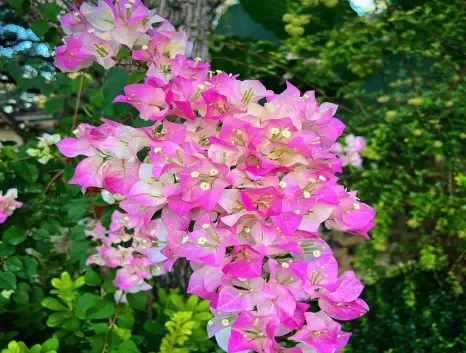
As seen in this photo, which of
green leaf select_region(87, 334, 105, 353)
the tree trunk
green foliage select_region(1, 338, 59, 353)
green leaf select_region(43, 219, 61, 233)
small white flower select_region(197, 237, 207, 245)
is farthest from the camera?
the tree trunk

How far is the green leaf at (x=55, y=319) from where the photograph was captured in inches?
57.2

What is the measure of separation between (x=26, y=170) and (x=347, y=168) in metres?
1.80

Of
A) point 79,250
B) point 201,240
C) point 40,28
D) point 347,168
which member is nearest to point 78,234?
point 79,250

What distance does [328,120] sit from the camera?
82 centimetres

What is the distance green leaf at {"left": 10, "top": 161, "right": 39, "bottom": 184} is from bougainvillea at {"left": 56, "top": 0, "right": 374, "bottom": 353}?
0.85m

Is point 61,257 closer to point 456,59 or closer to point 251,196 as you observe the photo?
point 251,196

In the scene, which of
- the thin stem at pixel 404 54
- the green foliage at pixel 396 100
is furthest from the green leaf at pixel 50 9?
the thin stem at pixel 404 54

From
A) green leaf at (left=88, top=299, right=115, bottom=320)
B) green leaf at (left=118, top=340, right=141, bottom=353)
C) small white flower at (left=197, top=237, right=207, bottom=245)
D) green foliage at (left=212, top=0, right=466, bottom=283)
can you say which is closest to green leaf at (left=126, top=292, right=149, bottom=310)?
green leaf at (left=88, top=299, right=115, bottom=320)

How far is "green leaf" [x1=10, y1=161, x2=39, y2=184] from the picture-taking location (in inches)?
64.1

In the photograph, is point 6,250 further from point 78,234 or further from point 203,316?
point 203,316

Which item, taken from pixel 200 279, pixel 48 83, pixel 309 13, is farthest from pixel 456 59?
pixel 200 279

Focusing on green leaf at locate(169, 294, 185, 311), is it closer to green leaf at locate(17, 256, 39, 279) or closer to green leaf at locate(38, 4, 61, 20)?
green leaf at locate(17, 256, 39, 279)

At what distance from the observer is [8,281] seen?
1477 millimetres

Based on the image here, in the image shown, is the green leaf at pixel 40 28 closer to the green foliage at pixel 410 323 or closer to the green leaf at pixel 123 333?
the green leaf at pixel 123 333
